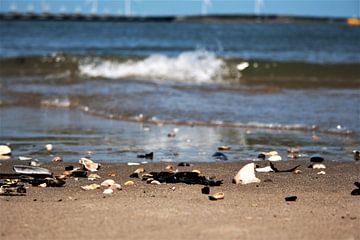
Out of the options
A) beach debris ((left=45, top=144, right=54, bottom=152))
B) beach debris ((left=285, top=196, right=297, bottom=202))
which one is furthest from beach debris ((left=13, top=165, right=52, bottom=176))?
beach debris ((left=285, top=196, right=297, bottom=202))

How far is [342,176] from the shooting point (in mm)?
5828

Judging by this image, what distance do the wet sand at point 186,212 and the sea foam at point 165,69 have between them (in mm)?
11040

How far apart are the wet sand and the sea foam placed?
11040mm

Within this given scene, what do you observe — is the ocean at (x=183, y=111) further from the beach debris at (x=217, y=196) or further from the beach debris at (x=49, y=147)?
the beach debris at (x=217, y=196)

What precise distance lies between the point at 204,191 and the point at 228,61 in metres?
14.5

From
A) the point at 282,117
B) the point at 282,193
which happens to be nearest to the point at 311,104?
the point at 282,117

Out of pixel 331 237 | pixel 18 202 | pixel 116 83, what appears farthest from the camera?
pixel 116 83

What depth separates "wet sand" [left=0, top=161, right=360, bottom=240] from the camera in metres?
3.82

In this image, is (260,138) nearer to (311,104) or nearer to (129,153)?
(129,153)

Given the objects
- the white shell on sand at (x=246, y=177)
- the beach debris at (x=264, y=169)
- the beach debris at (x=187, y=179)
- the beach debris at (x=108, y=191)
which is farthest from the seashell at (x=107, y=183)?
the beach debris at (x=264, y=169)

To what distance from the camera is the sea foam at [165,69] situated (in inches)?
681

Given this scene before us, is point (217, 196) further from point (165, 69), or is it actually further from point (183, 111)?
point (165, 69)

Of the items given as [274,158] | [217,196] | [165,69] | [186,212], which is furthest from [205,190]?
[165,69]

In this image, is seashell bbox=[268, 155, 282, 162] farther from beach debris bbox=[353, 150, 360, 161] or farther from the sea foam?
the sea foam
